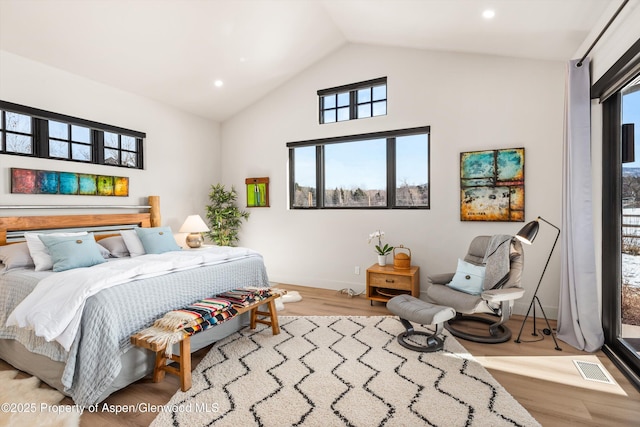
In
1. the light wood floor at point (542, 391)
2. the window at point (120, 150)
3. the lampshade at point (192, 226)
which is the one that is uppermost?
the window at point (120, 150)

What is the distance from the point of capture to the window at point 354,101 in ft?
14.8

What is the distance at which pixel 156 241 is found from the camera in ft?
12.0

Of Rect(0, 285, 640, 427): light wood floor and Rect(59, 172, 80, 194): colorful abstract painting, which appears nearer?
Rect(0, 285, 640, 427): light wood floor

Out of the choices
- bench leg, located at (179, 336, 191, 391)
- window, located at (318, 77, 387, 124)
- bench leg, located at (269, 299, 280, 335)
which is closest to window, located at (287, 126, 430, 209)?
window, located at (318, 77, 387, 124)

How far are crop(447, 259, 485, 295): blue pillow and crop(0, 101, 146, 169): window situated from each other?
423 centimetres

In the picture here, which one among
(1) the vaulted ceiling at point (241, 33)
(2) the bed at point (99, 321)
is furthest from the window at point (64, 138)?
(2) the bed at point (99, 321)

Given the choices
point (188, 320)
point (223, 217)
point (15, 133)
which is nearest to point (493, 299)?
point (188, 320)

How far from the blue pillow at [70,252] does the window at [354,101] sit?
3.31 metres

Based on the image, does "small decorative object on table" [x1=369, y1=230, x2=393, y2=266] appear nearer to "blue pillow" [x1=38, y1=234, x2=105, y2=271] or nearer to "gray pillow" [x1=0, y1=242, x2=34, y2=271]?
"blue pillow" [x1=38, y1=234, x2=105, y2=271]

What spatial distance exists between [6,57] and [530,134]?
17.7 ft

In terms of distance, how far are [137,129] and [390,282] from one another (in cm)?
386

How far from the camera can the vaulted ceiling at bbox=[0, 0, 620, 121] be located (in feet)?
9.59

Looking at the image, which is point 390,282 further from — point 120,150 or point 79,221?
point 120,150

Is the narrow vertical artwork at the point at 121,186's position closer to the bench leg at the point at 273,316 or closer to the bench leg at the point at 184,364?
the bench leg at the point at 273,316
